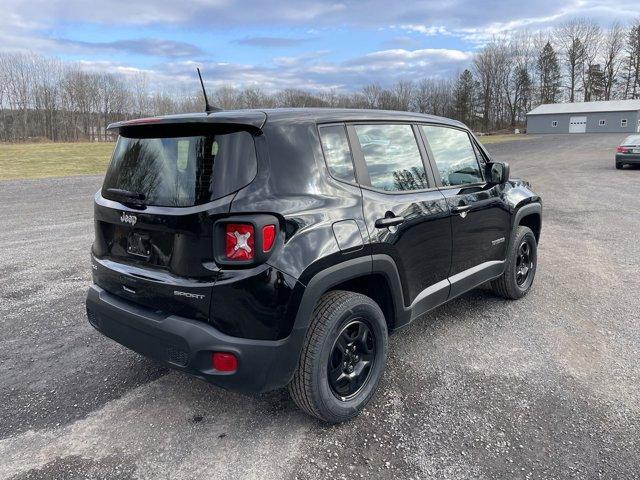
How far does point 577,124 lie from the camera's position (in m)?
66.8

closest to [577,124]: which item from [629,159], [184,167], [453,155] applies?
[629,159]

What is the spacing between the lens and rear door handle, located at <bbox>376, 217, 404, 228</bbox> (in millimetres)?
2947

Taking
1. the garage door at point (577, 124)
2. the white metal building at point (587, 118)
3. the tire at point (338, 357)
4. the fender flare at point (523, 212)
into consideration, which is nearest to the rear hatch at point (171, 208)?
the tire at point (338, 357)

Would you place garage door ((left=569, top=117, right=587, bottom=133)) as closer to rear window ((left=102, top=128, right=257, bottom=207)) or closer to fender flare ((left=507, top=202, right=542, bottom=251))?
fender flare ((left=507, top=202, right=542, bottom=251))

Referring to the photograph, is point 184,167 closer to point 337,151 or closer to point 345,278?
point 337,151

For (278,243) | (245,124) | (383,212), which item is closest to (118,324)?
(278,243)

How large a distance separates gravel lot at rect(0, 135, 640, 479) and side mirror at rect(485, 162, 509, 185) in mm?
1294

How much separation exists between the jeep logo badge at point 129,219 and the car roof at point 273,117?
0.57 metres

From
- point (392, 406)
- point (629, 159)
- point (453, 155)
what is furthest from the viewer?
Answer: point (629, 159)

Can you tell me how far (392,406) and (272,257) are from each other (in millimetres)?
1377

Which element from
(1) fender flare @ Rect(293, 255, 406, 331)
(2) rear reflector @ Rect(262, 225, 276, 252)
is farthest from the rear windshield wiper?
(1) fender flare @ Rect(293, 255, 406, 331)

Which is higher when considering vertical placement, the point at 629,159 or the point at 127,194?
the point at 629,159

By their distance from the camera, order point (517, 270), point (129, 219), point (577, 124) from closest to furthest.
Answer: point (129, 219), point (517, 270), point (577, 124)

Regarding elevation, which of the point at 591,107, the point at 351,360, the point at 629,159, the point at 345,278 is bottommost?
the point at 351,360
